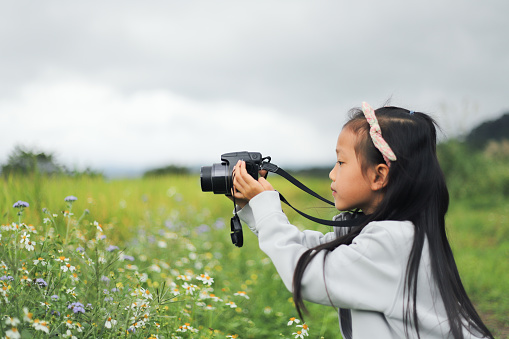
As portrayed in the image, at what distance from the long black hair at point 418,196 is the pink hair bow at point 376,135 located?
0.04 m

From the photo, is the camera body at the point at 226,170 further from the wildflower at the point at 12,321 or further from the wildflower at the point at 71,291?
the wildflower at the point at 12,321

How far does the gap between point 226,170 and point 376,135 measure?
659 mm

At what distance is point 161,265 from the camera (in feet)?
11.9

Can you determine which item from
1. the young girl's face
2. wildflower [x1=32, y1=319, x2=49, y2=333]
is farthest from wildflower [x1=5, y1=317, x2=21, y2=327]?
the young girl's face

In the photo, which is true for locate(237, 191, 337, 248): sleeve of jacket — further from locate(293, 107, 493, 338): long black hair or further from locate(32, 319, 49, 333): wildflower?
locate(32, 319, 49, 333): wildflower

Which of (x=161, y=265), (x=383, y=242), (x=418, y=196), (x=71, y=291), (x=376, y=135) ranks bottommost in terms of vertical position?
(x=161, y=265)

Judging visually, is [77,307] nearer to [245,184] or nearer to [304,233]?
[245,184]

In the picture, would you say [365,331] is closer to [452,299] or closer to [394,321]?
[394,321]

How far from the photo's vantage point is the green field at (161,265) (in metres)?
2.04

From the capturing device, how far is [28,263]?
7.32ft

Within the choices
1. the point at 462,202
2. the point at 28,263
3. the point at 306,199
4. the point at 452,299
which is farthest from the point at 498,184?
the point at 28,263

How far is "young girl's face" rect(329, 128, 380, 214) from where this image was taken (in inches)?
81.4

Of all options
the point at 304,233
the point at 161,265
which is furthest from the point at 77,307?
the point at 161,265

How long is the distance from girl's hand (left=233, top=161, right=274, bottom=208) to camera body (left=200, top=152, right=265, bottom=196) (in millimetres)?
37
